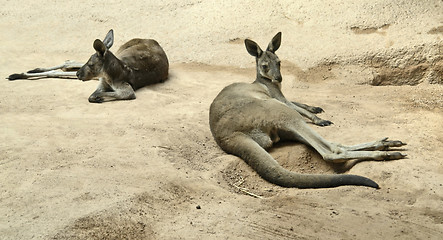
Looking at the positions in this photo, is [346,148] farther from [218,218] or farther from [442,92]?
[442,92]

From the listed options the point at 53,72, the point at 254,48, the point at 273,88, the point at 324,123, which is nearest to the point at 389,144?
the point at 324,123

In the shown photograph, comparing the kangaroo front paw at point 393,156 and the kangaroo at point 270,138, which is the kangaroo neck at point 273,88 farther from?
the kangaroo front paw at point 393,156

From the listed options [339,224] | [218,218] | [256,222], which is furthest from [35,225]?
[339,224]

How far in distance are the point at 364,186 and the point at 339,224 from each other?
0.68 meters

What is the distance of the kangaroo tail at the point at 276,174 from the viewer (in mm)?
3809

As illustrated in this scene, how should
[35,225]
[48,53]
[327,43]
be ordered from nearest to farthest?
[35,225], [327,43], [48,53]

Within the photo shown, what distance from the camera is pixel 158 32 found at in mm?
8805

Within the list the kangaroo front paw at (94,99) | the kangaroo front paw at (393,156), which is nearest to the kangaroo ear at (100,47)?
the kangaroo front paw at (94,99)

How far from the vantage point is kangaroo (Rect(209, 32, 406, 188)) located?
391cm

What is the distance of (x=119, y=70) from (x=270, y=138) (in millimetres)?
2934

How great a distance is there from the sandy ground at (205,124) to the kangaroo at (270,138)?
10 cm

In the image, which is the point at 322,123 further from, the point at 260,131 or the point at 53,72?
the point at 53,72

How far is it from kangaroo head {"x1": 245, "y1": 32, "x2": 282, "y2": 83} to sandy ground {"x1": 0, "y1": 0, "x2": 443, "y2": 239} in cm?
72

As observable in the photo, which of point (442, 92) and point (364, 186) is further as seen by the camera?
point (442, 92)
